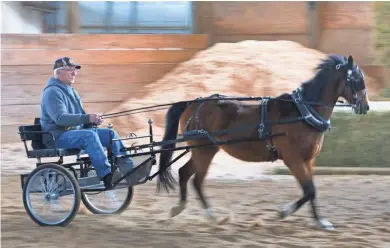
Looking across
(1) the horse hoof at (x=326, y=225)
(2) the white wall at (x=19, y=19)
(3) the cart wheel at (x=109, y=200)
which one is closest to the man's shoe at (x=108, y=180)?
(3) the cart wheel at (x=109, y=200)

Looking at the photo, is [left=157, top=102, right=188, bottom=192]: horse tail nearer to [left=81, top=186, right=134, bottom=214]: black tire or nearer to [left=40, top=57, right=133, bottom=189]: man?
[left=81, top=186, right=134, bottom=214]: black tire

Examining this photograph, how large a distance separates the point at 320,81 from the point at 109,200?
2543mm

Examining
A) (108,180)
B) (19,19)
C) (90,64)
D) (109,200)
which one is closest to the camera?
(108,180)

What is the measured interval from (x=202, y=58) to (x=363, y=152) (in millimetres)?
4333

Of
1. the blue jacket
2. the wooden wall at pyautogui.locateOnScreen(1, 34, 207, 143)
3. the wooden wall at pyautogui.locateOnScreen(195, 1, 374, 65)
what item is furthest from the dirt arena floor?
the wooden wall at pyautogui.locateOnScreen(195, 1, 374, 65)

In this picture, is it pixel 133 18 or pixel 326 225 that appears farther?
pixel 133 18

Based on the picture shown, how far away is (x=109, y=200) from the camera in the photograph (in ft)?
21.9

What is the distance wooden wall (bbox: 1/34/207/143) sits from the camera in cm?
1181

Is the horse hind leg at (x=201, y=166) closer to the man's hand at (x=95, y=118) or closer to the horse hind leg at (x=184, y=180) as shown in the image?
the horse hind leg at (x=184, y=180)

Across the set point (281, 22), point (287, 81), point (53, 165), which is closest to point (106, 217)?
point (53, 165)

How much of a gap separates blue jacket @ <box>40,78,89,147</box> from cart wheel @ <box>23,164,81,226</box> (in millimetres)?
292

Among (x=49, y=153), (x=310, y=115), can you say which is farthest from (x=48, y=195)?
(x=310, y=115)

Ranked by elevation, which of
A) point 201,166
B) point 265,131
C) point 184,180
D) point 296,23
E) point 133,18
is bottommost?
point 184,180

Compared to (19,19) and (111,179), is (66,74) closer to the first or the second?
(111,179)
